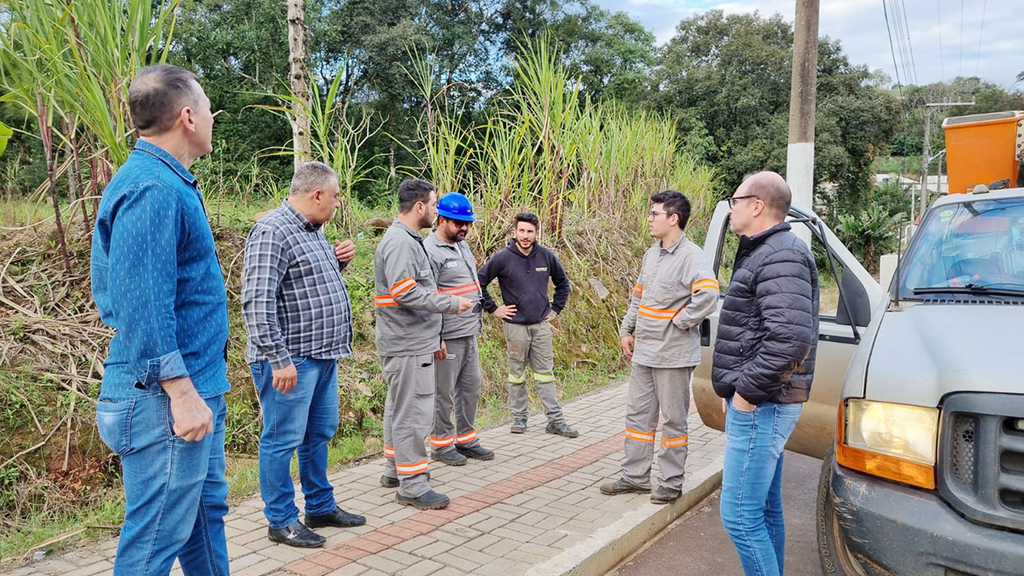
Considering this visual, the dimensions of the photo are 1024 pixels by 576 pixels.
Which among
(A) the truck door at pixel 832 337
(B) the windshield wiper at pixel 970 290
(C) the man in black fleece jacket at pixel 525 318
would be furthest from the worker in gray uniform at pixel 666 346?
(C) the man in black fleece jacket at pixel 525 318

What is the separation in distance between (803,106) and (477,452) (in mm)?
6320

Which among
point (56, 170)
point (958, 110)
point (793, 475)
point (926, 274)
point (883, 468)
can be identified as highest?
point (958, 110)

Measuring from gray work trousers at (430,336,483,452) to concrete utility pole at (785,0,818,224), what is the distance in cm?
504

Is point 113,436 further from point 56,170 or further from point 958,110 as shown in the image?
point 958,110

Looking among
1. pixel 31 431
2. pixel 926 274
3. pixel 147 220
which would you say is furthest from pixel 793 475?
pixel 31 431

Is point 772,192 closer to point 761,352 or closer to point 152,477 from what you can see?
point 761,352

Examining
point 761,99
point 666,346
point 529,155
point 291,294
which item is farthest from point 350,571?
point 761,99

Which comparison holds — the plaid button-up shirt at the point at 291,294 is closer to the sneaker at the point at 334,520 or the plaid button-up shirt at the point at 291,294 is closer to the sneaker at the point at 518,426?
the sneaker at the point at 334,520

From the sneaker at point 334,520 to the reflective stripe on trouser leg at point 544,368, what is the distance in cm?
255

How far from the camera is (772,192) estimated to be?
329cm

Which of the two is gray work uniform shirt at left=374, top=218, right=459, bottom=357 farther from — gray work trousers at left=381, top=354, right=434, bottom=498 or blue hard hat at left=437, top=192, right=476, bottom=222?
blue hard hat at left=437, top=192, right=476, bottom=222

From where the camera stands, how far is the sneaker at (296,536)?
157 inches

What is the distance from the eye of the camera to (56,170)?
5844 millimetres

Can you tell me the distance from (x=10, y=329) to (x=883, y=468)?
597cm
